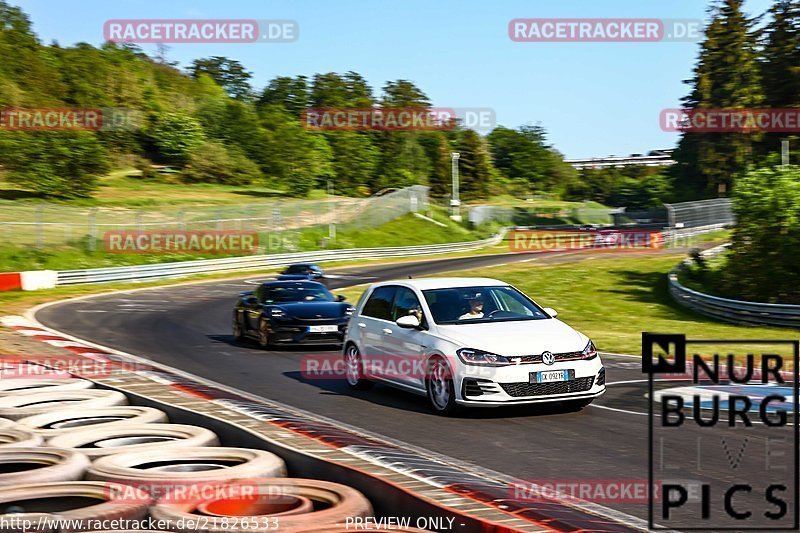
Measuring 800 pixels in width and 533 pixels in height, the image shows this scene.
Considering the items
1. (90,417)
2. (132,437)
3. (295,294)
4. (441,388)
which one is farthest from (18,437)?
(295,294)

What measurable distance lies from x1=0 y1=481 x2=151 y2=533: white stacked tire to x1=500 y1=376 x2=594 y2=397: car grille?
18.5 feet

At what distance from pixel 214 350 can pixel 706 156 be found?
8980 cm

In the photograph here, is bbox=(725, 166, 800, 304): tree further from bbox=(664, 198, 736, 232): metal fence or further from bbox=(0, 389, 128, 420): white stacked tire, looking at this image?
bbox=(0, 389, 128, 420): white stacked tire

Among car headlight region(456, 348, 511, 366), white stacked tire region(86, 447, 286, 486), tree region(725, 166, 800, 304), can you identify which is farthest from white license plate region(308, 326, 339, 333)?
tree region(725, 166, 800, 304)

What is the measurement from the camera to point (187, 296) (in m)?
36.4

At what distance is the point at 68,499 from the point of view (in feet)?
20.1

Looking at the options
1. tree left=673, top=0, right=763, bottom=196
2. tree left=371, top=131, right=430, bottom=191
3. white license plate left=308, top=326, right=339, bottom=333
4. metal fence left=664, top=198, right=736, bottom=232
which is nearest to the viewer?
white license plate left=308, top=326, right=339, bottom=333

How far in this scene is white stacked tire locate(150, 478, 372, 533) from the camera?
5.30m

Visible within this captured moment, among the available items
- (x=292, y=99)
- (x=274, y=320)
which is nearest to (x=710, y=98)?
(x=292, y=99)

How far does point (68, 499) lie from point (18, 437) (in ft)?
6.88

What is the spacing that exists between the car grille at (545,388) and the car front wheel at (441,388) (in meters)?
0.66

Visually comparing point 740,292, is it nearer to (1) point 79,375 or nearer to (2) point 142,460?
(1) point 79,375

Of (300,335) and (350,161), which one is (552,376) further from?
(350,161)

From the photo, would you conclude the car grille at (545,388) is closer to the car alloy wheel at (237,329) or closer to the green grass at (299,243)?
the car alloy wheel at (237,329)
